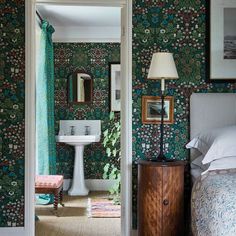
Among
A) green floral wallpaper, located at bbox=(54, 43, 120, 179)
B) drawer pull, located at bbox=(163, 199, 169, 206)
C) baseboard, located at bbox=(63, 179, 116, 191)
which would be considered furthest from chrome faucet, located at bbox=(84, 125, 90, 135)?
drawer pull, located at bbox=(163, 199, 169, 206)

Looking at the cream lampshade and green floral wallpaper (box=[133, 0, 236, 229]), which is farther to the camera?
green floral wallpaper (box=[133, 0, 236, 229])

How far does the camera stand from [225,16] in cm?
380

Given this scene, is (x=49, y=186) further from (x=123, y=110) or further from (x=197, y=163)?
(x=197, y=163)

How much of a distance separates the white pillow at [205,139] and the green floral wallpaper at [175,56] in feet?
0.54

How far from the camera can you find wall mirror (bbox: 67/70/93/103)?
6461 millimetres

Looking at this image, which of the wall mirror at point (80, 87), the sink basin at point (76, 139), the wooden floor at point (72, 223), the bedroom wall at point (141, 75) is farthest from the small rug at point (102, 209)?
the wall mirror at point (80, 87)

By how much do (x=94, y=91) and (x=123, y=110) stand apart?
8.98 feet

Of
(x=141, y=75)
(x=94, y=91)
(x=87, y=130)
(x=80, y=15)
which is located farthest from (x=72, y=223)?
(x=80, y=15)

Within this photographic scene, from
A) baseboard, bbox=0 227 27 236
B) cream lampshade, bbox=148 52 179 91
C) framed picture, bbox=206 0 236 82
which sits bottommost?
baseboard, bbox=0 227 27 236

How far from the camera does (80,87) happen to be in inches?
256

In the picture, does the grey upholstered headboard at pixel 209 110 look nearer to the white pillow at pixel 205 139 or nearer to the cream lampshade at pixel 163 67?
the white pillow at pixel 205 139

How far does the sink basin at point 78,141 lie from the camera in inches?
239

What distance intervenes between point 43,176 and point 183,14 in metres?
2.63

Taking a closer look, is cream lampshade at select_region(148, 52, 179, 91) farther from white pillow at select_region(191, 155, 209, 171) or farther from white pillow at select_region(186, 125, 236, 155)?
white pillow at select_region(191, 155, 209, 171)
